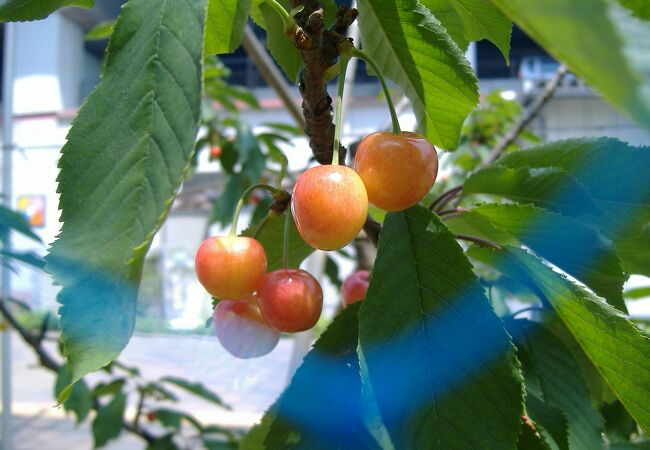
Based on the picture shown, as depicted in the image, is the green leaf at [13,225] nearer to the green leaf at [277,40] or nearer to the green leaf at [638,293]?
the green leaf at [277,40]

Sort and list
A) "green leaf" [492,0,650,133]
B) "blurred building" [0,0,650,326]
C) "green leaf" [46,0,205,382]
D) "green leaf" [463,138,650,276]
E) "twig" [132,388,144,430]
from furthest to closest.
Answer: "blurred building" [0,0,650,326], "twig" [132,388,144,430], "green leaf" [463,138,650,276], "green leaf" [46,0,205,382], "green leaf" [492,0,650,133]

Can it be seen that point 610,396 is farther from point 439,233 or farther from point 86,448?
point 86,448

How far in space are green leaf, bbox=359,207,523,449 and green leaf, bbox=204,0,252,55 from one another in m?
0.19

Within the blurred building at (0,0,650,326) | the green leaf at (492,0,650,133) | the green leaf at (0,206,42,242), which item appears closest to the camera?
the green leaf at (492,0,650,133)

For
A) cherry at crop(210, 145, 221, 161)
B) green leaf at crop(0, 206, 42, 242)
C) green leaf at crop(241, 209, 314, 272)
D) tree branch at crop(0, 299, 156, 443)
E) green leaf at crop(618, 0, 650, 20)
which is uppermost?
green leaf at crop(618, 0, 650, 20)

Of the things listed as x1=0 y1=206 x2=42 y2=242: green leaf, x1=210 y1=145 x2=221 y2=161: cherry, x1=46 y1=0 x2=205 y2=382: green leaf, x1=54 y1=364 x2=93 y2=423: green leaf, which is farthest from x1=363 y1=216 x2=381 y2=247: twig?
x1=210 y1=145 x2=221 y2=161: cherry

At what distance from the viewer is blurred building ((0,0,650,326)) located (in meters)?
4.51

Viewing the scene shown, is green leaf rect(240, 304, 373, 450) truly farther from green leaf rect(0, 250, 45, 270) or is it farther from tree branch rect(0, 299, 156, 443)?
tree branch rect(0, 299, 156, 443)

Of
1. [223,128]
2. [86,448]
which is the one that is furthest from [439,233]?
[86,448]

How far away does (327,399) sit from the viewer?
0.48 meters

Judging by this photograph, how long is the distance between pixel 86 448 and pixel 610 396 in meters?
3.42

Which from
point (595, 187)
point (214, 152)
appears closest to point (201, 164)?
point (214, 152)

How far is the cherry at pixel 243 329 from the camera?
490 millimetres

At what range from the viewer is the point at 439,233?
0.44 metres
